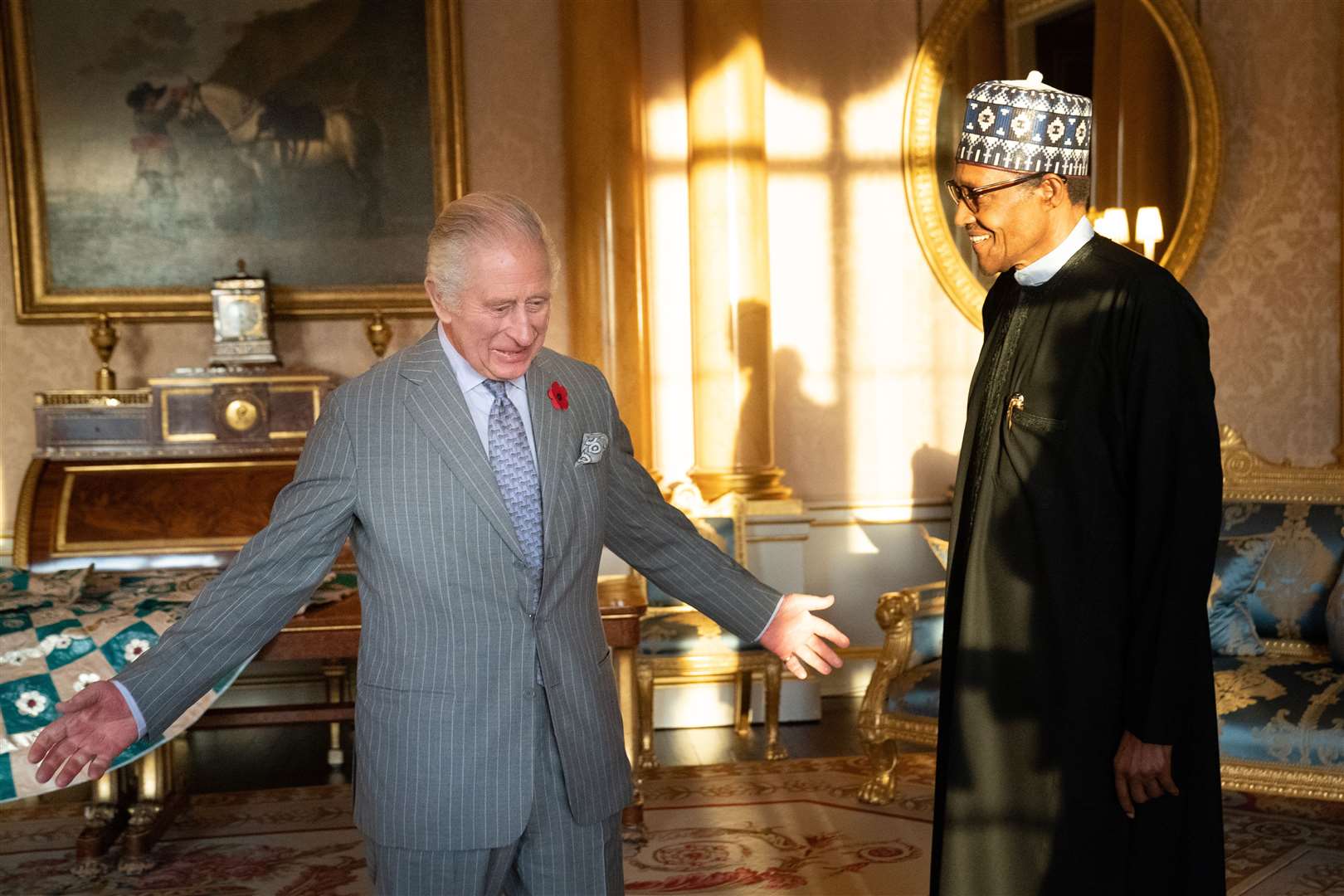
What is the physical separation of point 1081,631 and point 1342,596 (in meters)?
2.57

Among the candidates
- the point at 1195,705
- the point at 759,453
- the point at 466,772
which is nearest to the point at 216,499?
the point at 759,453

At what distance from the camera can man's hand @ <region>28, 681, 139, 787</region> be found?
1.79 metres

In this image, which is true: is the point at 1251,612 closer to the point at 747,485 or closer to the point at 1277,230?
the point at 747,485

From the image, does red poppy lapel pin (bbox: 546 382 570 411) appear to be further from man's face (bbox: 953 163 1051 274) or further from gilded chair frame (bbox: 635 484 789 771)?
gilded chair frame (bbox: 635 484 789 771)

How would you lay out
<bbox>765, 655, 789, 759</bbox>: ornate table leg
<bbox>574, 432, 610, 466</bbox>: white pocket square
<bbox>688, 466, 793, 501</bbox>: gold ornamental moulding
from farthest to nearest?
<bbox>688, 466, 793, 501</bbox>: gold ornamental moulding
<bbox>765, 655, 789, 759</bbox>: ornate table leg
<bbox>574, 432, 610, 466</bbox>: white pocket square

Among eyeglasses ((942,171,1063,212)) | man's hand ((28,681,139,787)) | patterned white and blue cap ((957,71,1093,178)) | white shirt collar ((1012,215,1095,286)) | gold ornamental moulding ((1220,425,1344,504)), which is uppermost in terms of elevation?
patterned white and blue cap ((957,71,1093,178))

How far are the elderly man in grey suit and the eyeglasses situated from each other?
32.3 inches

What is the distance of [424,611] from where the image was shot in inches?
75.2

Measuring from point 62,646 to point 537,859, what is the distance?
2387 millimetres

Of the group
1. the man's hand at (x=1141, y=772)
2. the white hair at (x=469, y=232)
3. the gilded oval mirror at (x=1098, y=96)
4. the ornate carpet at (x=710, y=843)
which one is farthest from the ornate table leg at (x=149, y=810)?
the gilded oval mirror at (x=1098, y=96)

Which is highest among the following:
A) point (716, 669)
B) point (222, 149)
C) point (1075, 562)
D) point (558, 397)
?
point (222, 149)

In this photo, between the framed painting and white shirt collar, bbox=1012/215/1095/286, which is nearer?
white shirt collar, bbox=1012/215/1095/286

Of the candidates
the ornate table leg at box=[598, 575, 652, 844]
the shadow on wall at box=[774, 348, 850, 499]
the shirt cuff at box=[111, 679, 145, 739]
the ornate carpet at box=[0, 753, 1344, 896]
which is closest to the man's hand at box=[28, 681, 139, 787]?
the shirt cuff at box=[111, 679, 145, 739]

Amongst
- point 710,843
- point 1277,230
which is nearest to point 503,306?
point 710,843
